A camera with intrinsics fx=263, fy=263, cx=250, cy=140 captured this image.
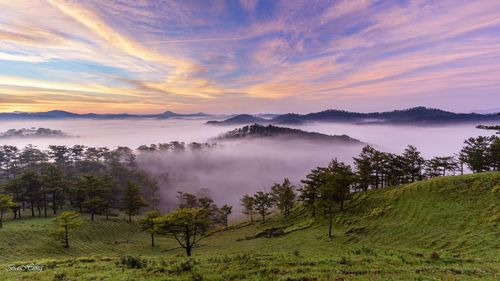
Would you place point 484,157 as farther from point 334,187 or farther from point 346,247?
point 346,247

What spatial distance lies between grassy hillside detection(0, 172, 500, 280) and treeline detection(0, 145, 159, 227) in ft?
35.5

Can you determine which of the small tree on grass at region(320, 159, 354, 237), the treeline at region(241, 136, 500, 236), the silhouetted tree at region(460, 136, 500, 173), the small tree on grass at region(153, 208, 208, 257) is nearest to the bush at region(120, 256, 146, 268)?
the small tree on grass at region(153, 208, 208, 257)

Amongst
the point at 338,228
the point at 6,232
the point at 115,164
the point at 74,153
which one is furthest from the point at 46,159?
the point at 338,228

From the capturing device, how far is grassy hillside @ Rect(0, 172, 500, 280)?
53.4 feet

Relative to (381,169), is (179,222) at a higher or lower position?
lower

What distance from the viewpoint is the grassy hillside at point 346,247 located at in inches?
641

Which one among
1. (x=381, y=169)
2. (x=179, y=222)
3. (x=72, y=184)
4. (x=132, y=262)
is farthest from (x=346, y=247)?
(x=72, y=184)

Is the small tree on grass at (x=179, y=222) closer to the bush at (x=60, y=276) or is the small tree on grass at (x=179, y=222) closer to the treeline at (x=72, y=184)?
the bush at (x=60, y=276)

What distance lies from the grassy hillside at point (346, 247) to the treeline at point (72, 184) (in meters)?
10.8

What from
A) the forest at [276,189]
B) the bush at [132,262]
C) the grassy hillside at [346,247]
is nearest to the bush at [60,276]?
the grassy hillside at [346,247]

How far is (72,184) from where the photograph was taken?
262ft

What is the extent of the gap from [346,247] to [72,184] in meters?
81.1

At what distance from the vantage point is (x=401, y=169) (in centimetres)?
7088

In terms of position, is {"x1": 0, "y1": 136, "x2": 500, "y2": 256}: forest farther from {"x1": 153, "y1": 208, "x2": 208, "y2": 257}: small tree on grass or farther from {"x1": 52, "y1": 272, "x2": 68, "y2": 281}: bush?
{"x1": 52, "y1": 272, "x2": 68, "y2": 281}: bush
